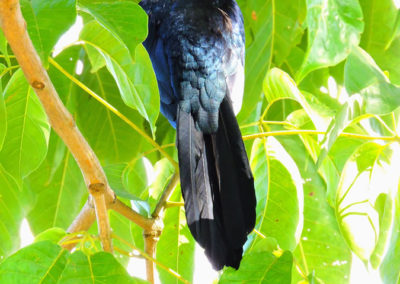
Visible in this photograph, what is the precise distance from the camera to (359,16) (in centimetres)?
143

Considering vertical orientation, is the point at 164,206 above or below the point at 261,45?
below

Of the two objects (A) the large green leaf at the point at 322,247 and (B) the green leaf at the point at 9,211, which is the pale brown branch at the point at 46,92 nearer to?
(B) the green leaf at the point at 9,211

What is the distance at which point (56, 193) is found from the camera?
2383 millimetres

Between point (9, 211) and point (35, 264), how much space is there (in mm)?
804

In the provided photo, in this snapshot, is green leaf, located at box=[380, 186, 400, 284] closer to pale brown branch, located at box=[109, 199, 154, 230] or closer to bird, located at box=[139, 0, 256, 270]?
bird, located at box=[139, 0, 256, 270]

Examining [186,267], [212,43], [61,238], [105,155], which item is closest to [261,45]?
[212,43]

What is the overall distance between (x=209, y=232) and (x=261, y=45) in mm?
856

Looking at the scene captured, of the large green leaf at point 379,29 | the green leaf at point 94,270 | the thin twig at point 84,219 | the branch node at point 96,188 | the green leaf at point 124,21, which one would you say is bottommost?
the thin twig at point 84,219

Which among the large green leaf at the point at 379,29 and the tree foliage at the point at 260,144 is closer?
the tree foliage at the point at 260,144

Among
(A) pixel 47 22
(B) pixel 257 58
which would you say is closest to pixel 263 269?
(A) pixel 47 22

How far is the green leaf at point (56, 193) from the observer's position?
2359 millimetres

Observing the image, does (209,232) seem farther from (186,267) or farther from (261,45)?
(261,45)

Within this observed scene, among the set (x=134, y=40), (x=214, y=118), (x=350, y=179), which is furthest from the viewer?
(x=214, y=118)

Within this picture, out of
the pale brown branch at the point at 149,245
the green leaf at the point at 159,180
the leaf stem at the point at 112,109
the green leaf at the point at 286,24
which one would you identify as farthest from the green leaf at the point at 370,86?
the green leaf at the point at 286,24
